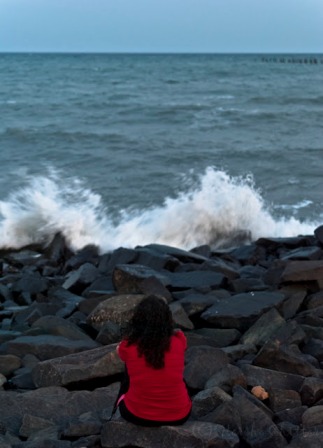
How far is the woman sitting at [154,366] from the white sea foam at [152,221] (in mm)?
7069

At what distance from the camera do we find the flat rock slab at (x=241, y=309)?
6.07 m

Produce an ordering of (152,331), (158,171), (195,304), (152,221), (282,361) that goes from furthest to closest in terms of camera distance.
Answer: (158,171), (152,221), (195,304), (282,361), (152,331)

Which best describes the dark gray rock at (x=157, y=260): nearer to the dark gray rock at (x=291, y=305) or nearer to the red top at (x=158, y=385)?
the dark gray rock at (x=291, y=305)

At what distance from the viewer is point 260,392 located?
4.66 metres

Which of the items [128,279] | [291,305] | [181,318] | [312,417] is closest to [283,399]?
[312,417]

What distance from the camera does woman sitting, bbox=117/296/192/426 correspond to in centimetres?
382

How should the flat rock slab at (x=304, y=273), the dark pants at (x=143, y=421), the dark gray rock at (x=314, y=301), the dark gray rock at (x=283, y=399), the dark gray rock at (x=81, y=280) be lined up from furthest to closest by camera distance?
the dark gray rock at (x=81, y=280), the flat rock slab at (x=304, y=273), the dark gray rock at (x=314, y=301), the dark gray rock at (x=283, y=399), the dark pants at (x=143, y=421)

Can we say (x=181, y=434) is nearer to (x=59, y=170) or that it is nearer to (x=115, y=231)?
(x=115, y=231)

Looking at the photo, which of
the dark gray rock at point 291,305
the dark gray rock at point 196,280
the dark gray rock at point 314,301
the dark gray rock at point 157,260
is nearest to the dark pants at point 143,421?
the dark gray rock at point 291,305

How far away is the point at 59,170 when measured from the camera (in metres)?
16.7

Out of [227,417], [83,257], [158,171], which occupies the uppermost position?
[227,417]

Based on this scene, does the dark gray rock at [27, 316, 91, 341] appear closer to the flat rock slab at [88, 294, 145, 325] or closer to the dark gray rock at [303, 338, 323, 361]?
the flat rock slab at [88, 294, 145, 325]

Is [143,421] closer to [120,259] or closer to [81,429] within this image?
[81,429]

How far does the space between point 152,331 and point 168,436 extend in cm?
56
